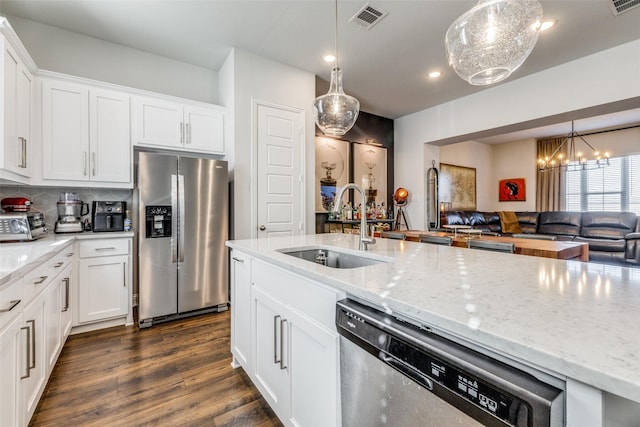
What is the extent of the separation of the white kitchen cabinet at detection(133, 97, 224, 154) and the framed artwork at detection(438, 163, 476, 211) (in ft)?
16.0

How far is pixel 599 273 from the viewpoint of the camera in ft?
3.63

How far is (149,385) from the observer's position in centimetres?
187

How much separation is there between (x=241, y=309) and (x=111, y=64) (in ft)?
10.6

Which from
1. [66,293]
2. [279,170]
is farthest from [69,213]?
[279,170]

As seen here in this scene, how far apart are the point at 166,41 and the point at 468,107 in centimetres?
430

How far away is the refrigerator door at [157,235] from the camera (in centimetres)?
277

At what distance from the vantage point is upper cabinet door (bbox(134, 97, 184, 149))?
118 inches

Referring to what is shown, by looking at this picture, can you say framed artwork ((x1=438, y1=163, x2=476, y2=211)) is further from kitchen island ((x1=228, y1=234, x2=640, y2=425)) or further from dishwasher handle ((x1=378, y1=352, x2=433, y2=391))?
dishwasher handle ((x1=378, y1=352, x2=433, y2=391))

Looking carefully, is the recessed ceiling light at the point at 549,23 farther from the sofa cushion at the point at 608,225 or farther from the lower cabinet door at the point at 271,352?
the sofa cushion at the point at 608,225

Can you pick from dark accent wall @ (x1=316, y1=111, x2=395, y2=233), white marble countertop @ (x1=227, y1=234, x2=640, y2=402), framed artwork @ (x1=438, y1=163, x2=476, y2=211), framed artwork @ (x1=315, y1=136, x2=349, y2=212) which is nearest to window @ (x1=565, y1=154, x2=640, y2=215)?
framed artwork @ (x1=438, y1=163, x2=476, y2=211)

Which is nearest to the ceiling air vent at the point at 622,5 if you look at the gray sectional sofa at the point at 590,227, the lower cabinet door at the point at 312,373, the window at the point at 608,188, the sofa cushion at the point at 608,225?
the gray sectional sofa at the point at 590,227

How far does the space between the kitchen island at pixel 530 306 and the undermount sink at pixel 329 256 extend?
15.0 inches

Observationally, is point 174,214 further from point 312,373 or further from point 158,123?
point 312,373

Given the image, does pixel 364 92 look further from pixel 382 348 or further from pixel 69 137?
pixel 382 348
